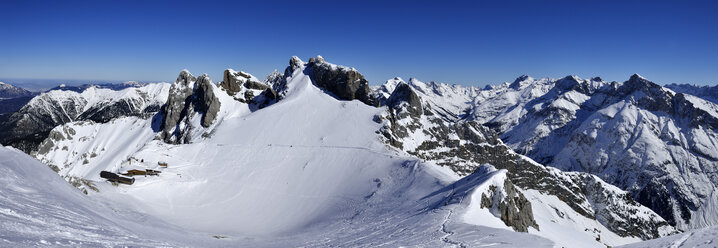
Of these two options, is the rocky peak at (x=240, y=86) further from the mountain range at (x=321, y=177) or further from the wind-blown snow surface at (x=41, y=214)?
the wind-blown snow surface at (x=41, y=214)

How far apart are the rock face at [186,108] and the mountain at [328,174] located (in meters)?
0.58

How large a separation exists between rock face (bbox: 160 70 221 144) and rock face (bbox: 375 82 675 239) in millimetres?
64175

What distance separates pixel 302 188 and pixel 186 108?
98535 mm

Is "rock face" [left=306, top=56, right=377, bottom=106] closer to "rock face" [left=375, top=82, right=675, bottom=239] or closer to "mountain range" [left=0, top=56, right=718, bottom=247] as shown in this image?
"mountain range" [left=0, top=56, right=718, bottom=247]

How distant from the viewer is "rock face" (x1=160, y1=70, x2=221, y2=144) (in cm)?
13400

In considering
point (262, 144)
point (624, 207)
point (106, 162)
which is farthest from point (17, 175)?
point (624, 207)

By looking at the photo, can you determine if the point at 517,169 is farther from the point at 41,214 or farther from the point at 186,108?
the point at 41,214

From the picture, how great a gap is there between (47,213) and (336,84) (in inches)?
5089

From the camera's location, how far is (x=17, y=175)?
81.6ft

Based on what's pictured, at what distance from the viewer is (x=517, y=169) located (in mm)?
139375

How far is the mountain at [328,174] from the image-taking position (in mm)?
44406

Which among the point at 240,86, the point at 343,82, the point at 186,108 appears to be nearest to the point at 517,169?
the point at 343,82

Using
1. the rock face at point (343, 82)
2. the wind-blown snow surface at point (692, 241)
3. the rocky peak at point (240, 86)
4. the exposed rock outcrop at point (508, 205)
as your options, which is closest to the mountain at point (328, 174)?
the exposed rock outcrop at point (508, 205)

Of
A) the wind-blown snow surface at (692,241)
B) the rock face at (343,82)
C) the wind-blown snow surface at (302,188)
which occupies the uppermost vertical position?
the rock face at (343,82)
